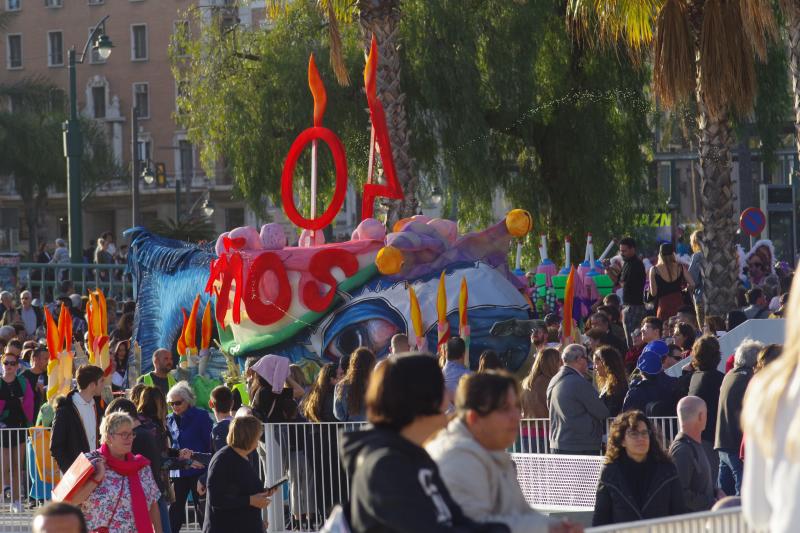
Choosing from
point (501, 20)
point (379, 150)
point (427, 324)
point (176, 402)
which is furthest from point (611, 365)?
point (501, 20)

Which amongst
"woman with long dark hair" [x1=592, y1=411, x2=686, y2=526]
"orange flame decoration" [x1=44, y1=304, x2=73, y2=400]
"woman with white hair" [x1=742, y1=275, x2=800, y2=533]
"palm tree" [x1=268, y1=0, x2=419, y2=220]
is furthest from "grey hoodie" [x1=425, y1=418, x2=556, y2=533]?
"palm tree" [x1=268, y1=0, x2=419, y2=220]

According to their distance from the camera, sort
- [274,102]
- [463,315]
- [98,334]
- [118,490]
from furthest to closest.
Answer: [274,102], [98,334], [463,315], [118,490]

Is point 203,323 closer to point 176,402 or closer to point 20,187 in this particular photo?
point 176,402

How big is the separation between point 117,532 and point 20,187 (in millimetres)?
48984

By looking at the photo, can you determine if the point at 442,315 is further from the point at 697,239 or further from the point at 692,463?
the point at 692,463

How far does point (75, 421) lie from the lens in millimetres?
10797

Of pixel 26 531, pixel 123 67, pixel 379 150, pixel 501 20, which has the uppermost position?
pixel 123 67

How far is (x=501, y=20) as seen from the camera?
25188 millimetres

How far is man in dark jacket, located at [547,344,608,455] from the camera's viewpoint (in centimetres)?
1030

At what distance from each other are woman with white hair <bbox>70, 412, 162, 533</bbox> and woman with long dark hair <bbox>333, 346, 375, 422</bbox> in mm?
2518

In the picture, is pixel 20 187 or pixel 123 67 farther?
pixel 123 67

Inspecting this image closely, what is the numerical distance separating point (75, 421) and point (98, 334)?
700cm

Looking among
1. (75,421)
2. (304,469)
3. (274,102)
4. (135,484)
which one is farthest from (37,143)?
(135,484)

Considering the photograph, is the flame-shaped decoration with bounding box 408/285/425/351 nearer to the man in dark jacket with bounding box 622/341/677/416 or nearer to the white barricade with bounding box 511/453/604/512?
the man in dark jacket with bounding box 622/341/677/416
